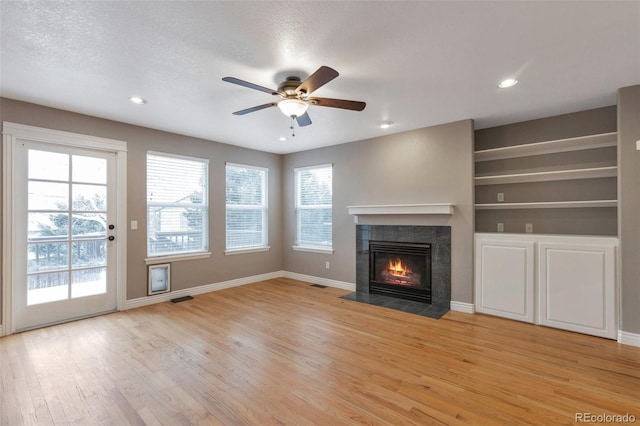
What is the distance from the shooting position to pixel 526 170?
3967 millimetres

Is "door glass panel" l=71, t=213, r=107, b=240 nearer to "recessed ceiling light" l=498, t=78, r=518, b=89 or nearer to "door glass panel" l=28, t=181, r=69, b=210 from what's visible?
"door glass panel" l=28, t=181, r=69, b=210

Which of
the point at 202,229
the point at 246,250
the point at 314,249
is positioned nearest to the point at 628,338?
the point at 314,249

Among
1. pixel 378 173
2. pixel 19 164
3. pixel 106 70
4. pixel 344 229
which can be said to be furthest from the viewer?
pixel 344 229

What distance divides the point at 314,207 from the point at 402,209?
186 centimetres

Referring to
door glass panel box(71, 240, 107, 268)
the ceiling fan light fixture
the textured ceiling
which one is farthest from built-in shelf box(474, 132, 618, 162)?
door glass panel box(71, 240, 107, 268)

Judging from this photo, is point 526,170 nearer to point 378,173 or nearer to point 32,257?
point 378,173

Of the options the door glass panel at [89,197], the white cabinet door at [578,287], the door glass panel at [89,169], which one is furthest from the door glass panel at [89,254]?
the white cabinet door at [578,287]

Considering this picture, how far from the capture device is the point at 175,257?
15.0 feet

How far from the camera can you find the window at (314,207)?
18.1ft

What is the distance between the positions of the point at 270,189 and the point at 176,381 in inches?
161

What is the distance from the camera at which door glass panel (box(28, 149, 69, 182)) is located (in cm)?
340

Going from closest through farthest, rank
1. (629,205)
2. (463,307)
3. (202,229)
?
(629,205)
(463,307)
(202,229)

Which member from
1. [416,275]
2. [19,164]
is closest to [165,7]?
[19,164]

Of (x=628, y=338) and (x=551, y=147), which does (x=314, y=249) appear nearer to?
(x=551, y=147)
